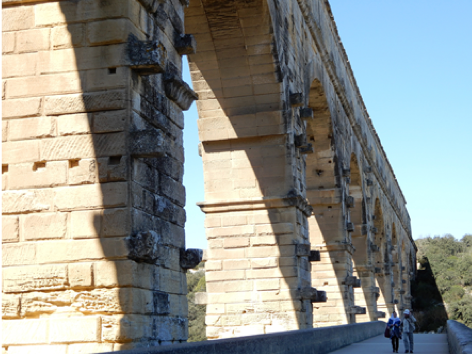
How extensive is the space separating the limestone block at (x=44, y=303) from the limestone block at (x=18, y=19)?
2.28 metres

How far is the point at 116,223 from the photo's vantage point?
4.94 metres

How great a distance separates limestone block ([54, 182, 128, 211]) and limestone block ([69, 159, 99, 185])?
5 centimetres

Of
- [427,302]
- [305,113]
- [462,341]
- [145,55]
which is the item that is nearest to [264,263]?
[305,113]

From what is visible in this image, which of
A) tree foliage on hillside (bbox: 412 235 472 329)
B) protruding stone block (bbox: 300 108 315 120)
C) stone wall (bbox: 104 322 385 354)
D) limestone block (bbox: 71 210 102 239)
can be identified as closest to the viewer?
stone wall (bbox: 104 322 385 354)

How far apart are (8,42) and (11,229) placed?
163 cm

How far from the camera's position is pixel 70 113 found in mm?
5234

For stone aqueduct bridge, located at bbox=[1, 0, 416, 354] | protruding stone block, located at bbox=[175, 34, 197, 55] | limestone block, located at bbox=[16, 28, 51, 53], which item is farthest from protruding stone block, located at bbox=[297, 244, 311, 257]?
limestone block, located at bbox=[16, 28, 51, 53]

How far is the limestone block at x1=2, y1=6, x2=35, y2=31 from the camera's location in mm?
5422

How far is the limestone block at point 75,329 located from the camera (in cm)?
482

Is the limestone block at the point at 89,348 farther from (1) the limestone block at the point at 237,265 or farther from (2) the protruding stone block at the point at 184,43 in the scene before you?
(1) the limestone block at the point at 237,265

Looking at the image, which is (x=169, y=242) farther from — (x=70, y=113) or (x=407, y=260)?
(x=407, y=260)

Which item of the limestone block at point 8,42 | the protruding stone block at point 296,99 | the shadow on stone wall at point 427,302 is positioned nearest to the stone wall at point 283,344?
the limestone block at point 8,42

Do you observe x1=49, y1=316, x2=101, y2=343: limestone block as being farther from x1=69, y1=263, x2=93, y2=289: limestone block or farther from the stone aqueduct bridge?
x1=69, y1=263, x2=93, y2=289: limestone block

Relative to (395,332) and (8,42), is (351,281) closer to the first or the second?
(395,332)
